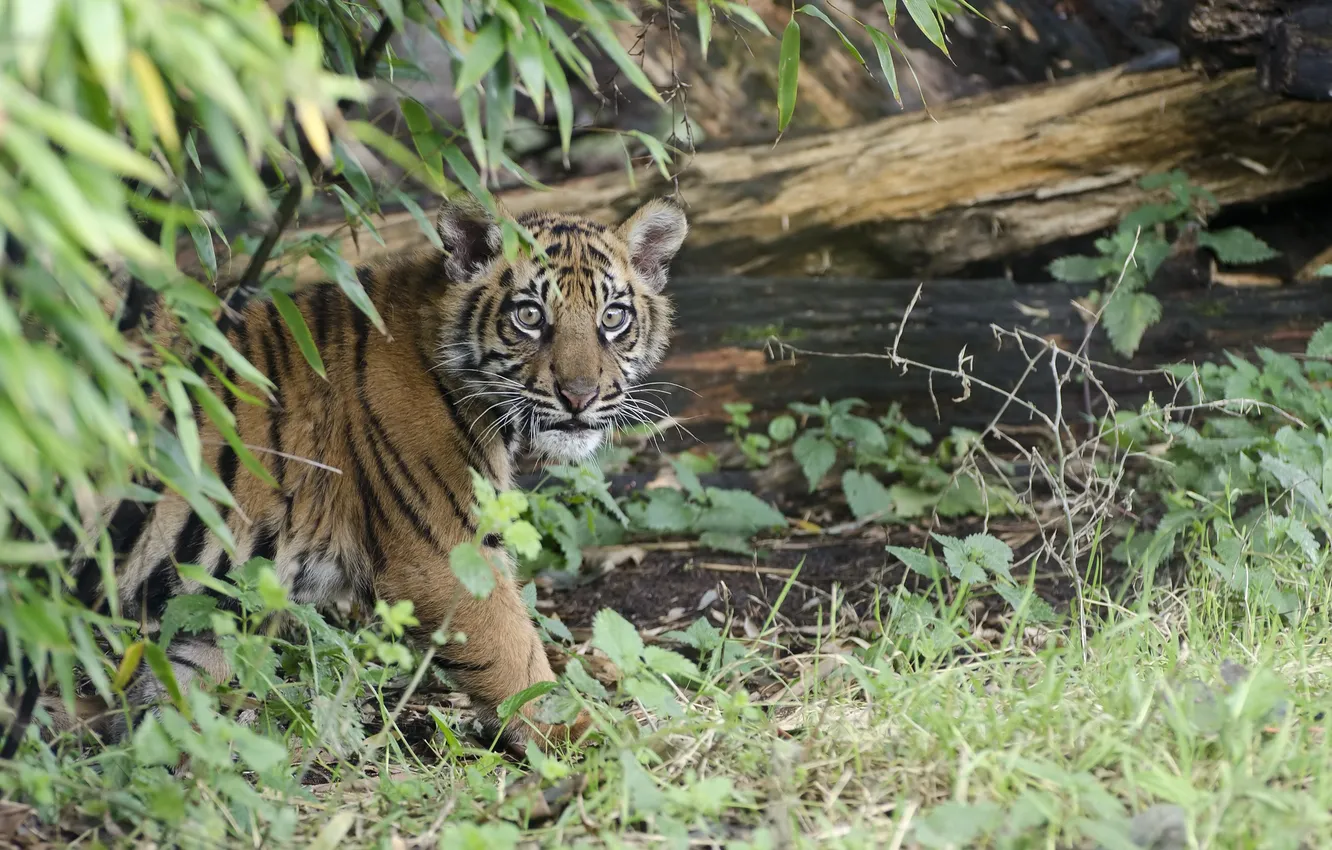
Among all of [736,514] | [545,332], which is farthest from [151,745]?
[736,514]

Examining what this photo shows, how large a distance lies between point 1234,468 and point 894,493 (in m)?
1.32

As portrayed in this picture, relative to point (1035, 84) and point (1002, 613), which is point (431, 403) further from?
point (1035, 84)

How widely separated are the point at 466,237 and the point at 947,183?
8.53 feet

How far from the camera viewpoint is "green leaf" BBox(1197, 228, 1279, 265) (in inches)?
202

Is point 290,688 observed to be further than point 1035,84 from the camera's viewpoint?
No

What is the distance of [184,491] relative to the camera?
196cm

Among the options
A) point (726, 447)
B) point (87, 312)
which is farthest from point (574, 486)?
point (87, 312)

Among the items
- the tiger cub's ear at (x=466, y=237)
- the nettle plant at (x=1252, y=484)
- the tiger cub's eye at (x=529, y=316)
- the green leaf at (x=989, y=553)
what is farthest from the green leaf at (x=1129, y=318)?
the tiger cub's ear at (x=466, y=237)

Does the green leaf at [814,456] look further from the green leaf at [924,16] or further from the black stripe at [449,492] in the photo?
the green leaf at [924,16]

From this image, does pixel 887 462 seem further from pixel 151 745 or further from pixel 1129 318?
pixel 151 745

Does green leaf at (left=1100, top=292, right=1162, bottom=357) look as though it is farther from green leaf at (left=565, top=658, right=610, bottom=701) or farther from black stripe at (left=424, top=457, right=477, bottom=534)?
green leaf at (left=565, top=658, right=610, bottom=701)

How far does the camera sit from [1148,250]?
501 centimetres

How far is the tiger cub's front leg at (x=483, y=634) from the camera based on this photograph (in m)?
3.22

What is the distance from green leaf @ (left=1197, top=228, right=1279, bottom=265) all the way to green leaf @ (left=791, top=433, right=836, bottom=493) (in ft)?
5.87
